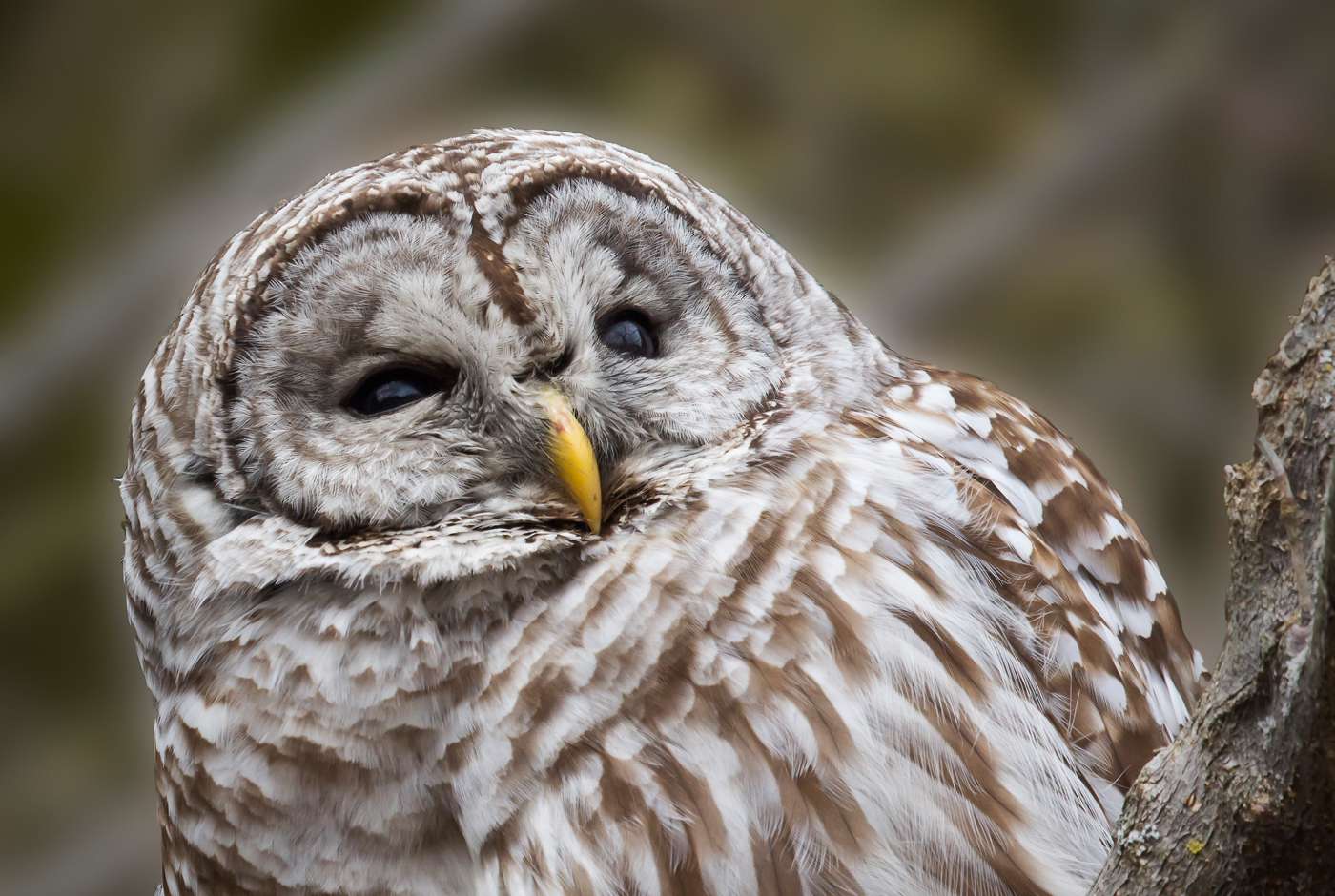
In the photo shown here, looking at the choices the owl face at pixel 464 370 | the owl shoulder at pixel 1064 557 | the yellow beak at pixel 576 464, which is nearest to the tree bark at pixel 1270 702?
the owl shoulder at pixel 1064 557

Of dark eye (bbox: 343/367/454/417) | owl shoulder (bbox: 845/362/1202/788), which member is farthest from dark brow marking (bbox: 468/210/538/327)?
owl shoulder (bbox: 845/362/1202/788)

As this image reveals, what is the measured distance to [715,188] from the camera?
16.4ft

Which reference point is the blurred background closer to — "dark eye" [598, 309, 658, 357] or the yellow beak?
"dark eye" [598, 309, 658, 357]

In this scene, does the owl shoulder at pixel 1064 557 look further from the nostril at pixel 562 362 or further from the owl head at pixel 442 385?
the nostril at pixel 562 362

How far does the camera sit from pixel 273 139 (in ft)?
15.2

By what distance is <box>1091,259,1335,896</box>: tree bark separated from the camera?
1.14 metres

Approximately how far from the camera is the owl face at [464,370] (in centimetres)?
212

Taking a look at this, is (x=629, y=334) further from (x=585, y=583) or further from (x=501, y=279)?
(x=585, y=583)

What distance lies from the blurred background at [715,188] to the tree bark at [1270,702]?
352cm

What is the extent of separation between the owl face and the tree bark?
1.03m

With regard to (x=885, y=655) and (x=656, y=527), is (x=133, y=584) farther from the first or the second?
(x=885, y=655)

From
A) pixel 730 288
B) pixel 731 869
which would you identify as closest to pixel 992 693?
pixel 731 869

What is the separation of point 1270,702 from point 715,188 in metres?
3.95

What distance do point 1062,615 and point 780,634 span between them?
0.47 m
